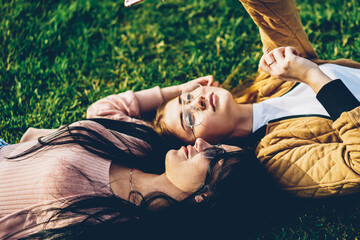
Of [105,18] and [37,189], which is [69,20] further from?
[37,189]

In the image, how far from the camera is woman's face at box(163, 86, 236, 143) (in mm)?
2697

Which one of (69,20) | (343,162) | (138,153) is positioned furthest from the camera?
(69,20)

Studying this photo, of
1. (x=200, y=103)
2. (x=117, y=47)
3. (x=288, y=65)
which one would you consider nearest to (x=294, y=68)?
(x=288, y=65)

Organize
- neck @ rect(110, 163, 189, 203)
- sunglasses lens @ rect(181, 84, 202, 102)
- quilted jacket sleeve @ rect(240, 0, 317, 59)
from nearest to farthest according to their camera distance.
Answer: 1. neck @ rect(110, 163, 189, 203)
2. quilted jacket sleeve @ rect(240, 0, 317, 59)
3. sunglasses lens @ rect(181, 84, 202, 102)

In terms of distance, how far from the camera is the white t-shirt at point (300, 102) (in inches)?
104

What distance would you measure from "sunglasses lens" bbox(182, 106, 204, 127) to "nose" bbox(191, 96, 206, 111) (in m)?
0.03

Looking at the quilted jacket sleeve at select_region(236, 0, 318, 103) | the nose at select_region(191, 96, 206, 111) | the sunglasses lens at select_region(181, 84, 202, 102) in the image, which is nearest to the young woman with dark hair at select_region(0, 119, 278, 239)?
the nose at select_region(191, 96, 206, 111)

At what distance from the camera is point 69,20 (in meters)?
4.23

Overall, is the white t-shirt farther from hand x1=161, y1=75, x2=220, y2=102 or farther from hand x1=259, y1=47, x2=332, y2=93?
hand x1=161, y1=75, x2=220, y2=102

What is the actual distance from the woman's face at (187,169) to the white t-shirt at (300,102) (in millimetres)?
788

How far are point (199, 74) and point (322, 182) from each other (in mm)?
1939

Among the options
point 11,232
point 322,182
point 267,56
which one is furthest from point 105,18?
point 322,182

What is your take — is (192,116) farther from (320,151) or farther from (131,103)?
(320,151)

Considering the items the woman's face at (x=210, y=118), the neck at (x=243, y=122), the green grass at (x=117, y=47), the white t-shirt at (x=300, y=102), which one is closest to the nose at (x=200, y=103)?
the woman's face at (x=210, y=118)
